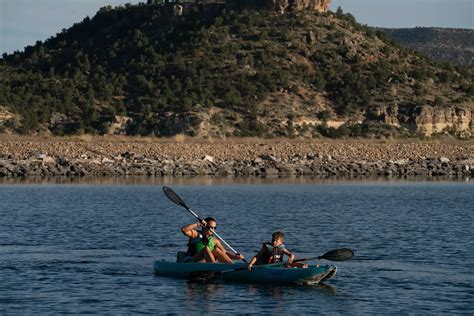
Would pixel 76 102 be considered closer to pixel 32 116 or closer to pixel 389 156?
pixel 32 116

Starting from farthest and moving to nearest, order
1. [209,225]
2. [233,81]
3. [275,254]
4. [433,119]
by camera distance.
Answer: [233,81], [433,119], [209,225], [275,254]

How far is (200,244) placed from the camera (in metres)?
26.8

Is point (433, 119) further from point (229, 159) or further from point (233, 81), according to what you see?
point (229, 159)

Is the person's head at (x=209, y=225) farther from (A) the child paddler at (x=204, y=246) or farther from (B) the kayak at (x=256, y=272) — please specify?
Result: (B) the kayak at (x=256, y=272)

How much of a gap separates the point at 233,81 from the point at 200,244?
74509 millimetres

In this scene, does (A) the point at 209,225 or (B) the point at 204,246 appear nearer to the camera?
(A) the point at 209,225

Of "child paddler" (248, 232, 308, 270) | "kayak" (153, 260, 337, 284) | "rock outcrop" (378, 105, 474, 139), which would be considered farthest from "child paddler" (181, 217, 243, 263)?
"rock outcrop" (378, 105, 474, 139)

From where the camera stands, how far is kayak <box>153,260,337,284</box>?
2492 centimetres

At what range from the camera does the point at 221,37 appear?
108812 millimetres

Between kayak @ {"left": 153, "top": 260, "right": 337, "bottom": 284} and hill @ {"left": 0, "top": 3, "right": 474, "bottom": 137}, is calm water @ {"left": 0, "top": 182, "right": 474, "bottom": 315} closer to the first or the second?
kayak @ {"left": 153, "top": 260, "right": 337, "bottom": 284}

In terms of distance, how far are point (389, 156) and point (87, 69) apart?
3834cm

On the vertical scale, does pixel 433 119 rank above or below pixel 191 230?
above

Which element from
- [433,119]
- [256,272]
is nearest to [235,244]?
[256,272]

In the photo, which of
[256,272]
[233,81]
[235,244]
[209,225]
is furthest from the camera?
[233,81]
